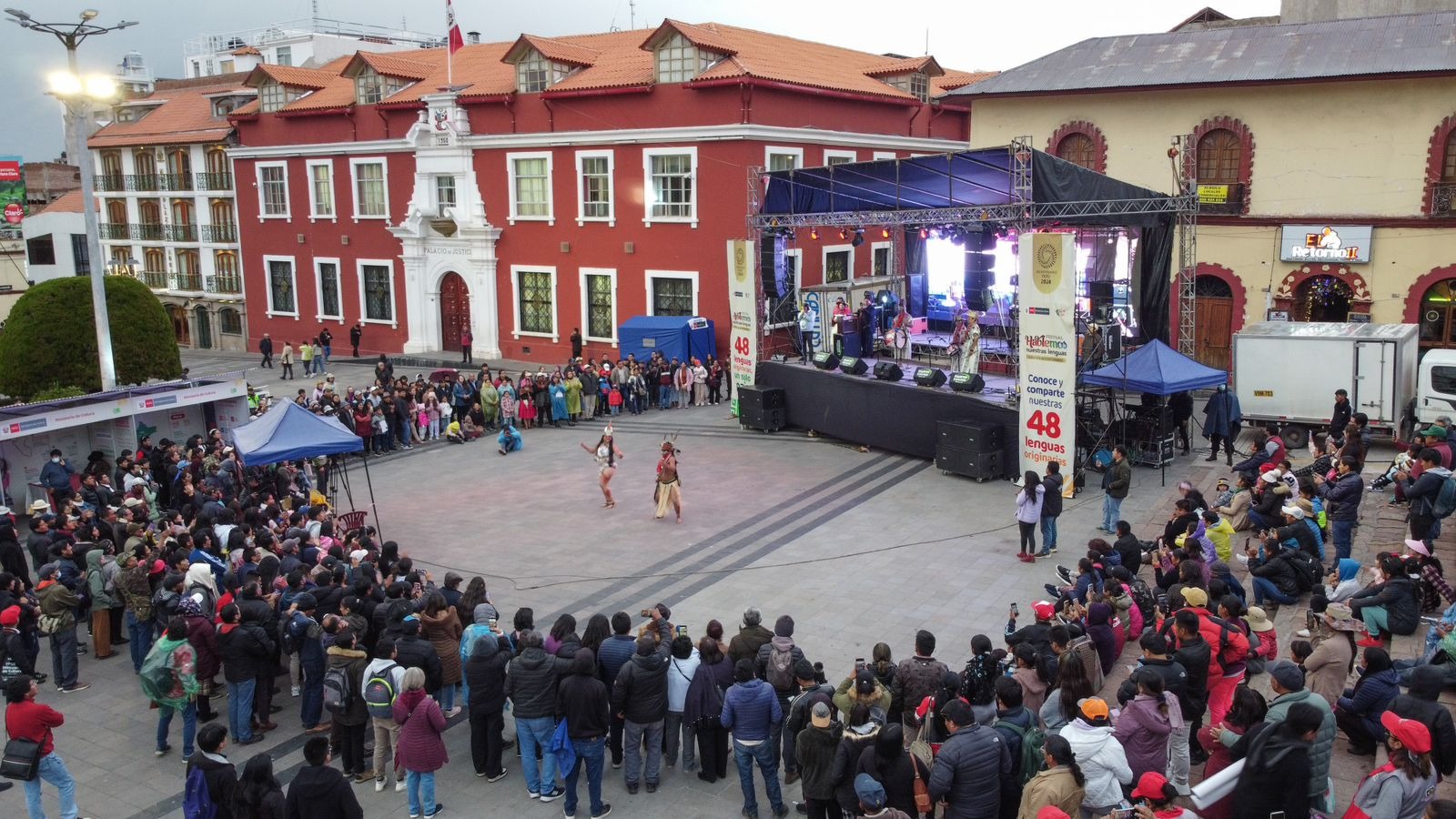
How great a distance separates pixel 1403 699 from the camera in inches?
273

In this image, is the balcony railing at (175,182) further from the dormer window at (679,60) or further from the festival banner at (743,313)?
the festival banner at (743,313)

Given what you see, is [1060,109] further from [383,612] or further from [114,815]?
[114,815]

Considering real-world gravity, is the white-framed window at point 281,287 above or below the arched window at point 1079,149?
below

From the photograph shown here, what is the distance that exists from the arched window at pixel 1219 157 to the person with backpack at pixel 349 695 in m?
24.6

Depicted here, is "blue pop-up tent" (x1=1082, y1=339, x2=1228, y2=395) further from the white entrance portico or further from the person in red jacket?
the white entrance portico

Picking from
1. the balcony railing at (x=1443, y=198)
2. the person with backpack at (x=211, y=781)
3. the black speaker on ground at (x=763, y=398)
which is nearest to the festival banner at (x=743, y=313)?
the black speaker on ground at (x=763, y=398)

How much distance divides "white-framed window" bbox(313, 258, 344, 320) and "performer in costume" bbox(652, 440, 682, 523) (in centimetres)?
2670

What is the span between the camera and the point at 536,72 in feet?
108

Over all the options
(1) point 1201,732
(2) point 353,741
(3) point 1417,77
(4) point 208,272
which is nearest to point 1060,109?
(3) point 1417,77

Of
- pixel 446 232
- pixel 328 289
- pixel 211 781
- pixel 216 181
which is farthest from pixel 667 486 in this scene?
pixel 216 181

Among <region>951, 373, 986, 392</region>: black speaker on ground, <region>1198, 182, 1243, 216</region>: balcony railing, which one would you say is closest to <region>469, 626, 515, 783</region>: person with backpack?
<region>951, 373, 986, 392</region>: black speaker on ground

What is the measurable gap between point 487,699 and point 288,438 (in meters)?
7.93

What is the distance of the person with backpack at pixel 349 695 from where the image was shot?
9188 millimetres

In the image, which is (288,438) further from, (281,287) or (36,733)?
(281,287)
